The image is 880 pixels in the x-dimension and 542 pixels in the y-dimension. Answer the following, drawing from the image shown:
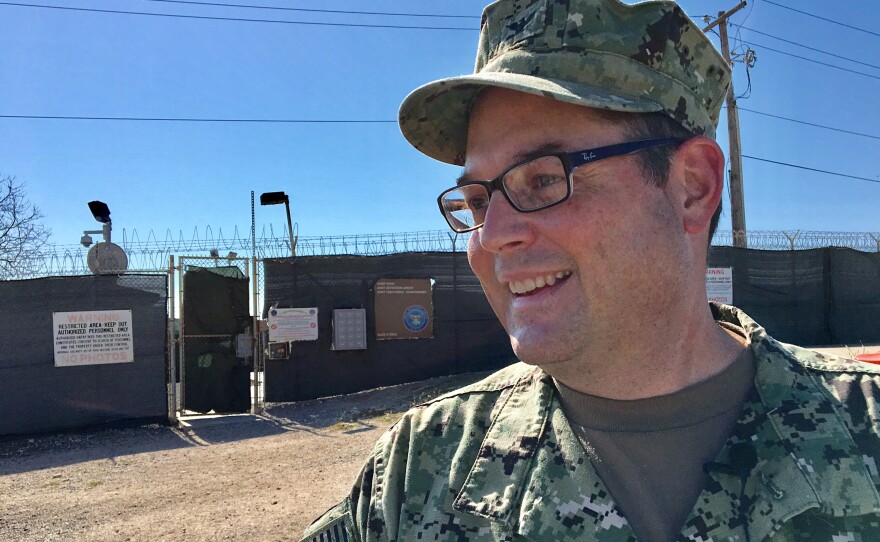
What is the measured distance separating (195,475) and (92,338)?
10.2 feet

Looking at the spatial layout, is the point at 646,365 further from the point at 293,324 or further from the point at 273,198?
the point at 273,198

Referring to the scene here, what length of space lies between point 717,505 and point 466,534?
532 mm

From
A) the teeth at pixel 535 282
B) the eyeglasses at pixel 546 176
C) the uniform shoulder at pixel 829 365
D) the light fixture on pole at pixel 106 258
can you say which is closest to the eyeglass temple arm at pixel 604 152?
the eyeglasses at pixel 546 176

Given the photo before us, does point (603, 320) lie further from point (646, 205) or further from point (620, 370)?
point (646, 205)

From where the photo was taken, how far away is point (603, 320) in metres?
1.33

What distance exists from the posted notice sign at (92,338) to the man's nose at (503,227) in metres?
8.18

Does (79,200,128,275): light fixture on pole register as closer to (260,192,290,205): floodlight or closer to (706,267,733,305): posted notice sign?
(260,192,290,205): floodlight

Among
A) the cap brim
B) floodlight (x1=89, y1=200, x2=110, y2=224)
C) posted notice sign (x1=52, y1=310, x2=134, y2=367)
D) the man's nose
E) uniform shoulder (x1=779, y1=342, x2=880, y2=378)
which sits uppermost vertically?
floodlight (x1=89, y1=200, x2=110, y2=224)

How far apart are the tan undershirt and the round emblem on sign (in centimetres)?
865

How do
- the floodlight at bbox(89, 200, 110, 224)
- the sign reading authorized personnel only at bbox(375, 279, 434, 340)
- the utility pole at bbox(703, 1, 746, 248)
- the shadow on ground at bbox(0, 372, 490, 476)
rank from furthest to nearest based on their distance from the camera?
the utility pole at bbox(703, 1, 746, 248), the floodlight at bbox(89, 200, 110, 224), the sign reading authorized personnel only at bbox(375, 279, 434, 340), the shadow on ground at bbox(0, 372, 490, 476)

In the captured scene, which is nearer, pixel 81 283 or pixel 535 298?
pixel 535 298

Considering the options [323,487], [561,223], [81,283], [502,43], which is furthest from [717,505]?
[81,283]

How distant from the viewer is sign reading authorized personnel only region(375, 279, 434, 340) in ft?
32.8

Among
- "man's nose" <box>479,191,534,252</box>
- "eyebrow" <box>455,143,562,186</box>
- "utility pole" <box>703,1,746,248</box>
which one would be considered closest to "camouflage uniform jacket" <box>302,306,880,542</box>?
"man's nose" <box>479,191,534,252</box>
